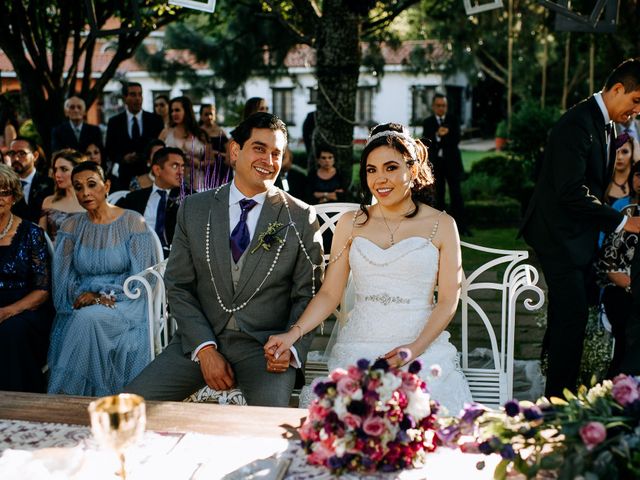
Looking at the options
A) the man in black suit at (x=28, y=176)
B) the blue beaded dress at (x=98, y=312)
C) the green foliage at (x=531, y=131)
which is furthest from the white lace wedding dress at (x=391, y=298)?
the green foliage at (x=531, y=131)

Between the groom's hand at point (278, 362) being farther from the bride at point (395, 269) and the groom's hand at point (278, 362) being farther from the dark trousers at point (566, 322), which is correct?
the dark trousers at point (566, 322)

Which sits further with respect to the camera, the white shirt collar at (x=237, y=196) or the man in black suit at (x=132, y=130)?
the man in black suit at (x=132, y=130)

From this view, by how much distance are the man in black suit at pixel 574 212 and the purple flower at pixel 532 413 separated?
87.2 inches

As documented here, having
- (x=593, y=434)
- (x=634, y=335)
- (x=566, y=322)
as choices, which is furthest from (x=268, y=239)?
(x=593, y=434)

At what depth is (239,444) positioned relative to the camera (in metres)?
2.39

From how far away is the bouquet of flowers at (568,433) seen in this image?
1852 mm

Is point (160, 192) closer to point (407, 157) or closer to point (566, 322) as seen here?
point (407, 157)

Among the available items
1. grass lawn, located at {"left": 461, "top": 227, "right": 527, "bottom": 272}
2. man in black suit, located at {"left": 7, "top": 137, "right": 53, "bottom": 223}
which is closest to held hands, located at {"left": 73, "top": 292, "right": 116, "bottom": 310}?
man in black suit, located at {"left": 7, "top": 137, "right": 53, "bottom": 223}

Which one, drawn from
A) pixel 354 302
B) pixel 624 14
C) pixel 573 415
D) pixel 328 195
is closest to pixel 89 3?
pixel 328 195

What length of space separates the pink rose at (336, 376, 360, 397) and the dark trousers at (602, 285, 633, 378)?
2667 millimetres

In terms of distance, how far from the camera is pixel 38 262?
420 cm

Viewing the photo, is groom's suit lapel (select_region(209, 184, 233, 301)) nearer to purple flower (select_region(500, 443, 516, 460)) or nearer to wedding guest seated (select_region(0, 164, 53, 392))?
wedding guest seated (select_region(0, 164, 53, 392))

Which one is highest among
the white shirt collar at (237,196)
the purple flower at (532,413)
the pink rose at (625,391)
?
the white shirt collar at (237,196)

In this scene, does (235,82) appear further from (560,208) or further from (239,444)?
(239,444)
